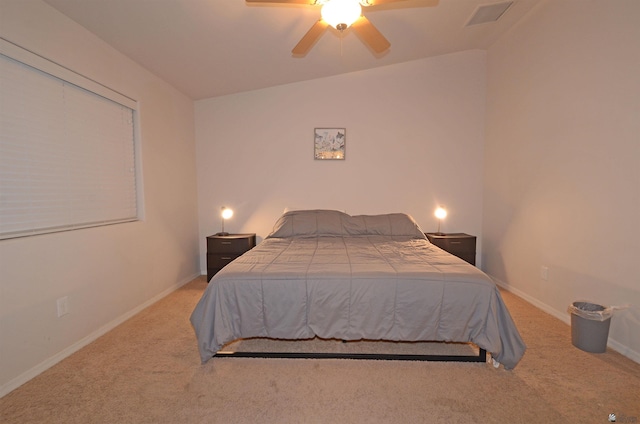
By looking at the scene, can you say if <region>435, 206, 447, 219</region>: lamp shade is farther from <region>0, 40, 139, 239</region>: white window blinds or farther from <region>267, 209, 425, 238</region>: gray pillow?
<region>0, 40, 139, 239</region>: white window blinds

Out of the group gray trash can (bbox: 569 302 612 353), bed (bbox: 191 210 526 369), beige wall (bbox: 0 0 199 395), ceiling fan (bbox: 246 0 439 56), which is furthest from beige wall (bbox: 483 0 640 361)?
beige wall (bbox: 0 0 199 395)

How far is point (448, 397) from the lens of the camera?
5.36ft

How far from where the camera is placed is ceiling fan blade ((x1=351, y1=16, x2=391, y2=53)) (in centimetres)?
191

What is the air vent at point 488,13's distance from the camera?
2745 mm

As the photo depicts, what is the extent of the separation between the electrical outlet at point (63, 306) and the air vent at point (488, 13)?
158 inches

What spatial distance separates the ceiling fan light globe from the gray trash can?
244 centimetres

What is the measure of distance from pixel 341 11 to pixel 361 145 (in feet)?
7.56

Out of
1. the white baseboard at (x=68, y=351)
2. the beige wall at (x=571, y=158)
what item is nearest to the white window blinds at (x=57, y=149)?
the white baseboard at (x=68, y=351)

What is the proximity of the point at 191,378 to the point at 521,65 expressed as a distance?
3.94 meters

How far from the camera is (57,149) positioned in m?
2.06

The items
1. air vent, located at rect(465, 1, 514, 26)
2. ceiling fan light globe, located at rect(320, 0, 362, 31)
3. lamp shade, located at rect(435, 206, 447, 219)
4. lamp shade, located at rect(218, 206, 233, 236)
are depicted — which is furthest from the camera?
lamp shade, located at rect(218, 206, 233, 236)

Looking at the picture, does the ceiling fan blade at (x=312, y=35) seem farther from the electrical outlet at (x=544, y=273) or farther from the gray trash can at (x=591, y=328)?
the electrical outlet at (x=544, y=273)

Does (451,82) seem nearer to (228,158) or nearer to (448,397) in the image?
(228,158)

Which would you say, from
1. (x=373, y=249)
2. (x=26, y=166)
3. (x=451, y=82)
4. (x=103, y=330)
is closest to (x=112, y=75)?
(x=26, y=166)
